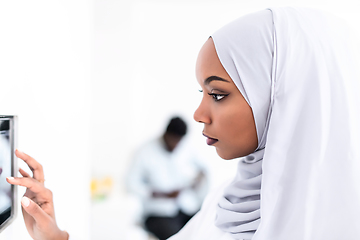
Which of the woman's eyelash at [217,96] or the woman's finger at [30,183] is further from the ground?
the woman's eyelash at [217,96]

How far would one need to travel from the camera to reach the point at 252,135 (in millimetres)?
694

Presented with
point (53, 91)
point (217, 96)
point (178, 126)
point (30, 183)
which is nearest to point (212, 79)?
point (217, 96)

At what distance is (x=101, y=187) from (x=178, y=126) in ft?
3.50

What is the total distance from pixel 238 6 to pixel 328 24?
2902 millimetres

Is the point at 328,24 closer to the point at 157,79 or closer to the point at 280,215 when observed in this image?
the point at 280,215

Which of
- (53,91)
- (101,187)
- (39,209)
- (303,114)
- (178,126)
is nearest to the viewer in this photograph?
(303,114)

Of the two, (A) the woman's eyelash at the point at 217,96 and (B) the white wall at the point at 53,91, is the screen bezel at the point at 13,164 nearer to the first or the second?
(B) the white wall at the point at 53,91

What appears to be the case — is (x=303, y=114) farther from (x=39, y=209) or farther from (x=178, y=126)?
(x=178, y=126)

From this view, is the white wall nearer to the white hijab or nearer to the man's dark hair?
the white hijab

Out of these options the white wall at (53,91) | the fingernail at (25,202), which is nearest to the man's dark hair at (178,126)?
the white wall at (53,91)

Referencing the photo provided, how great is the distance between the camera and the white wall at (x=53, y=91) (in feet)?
2.63

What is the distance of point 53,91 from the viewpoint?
117 centimetres

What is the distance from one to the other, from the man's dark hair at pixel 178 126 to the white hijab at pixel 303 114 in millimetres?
1877

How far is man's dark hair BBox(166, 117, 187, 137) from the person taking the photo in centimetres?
256
